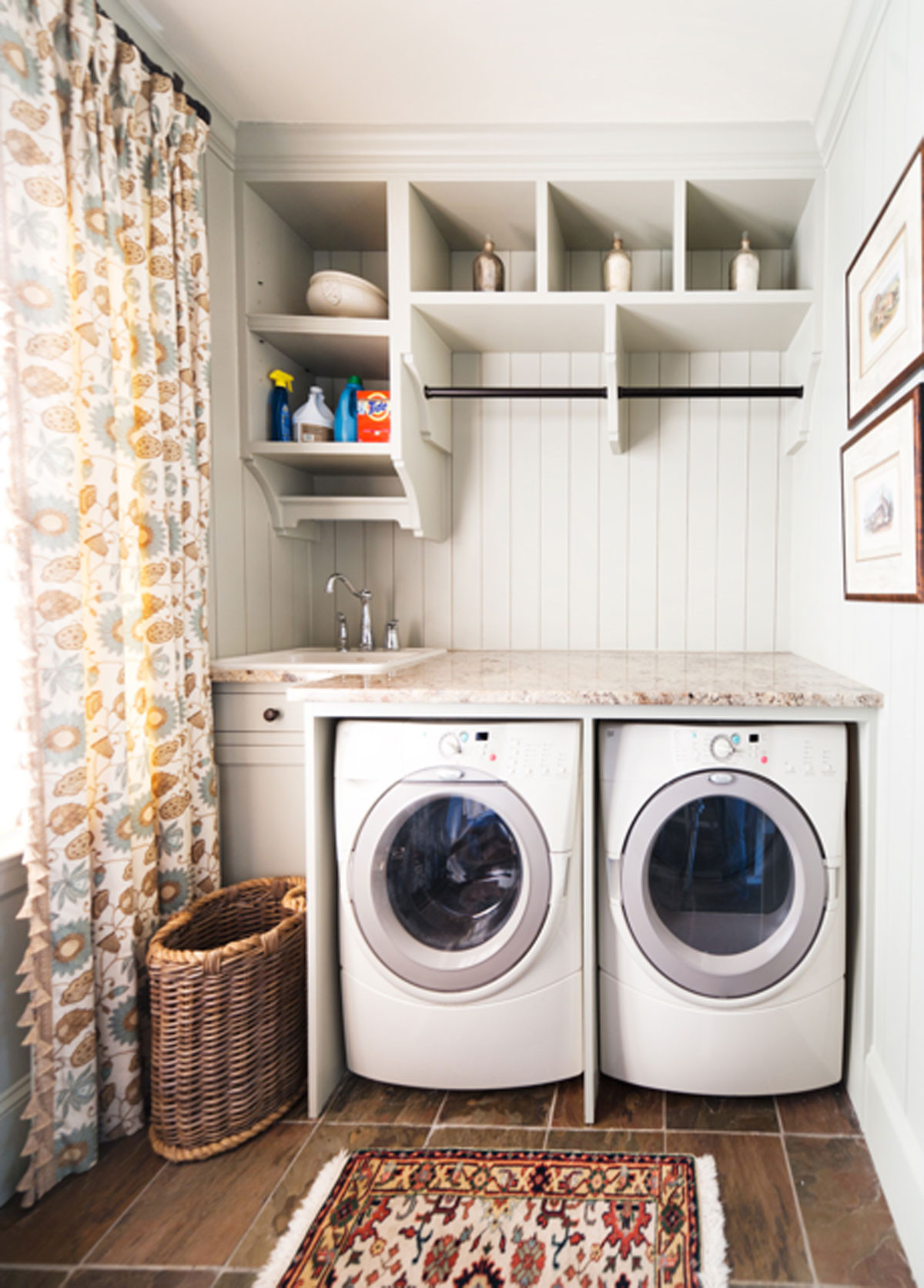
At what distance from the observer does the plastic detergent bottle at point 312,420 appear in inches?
93.8

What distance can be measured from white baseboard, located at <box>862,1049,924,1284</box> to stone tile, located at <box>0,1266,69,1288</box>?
1450mm

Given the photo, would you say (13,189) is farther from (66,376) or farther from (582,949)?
(582,949)

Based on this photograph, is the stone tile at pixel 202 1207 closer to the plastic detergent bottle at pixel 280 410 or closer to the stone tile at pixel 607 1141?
the stone tile at pixel 607 1141

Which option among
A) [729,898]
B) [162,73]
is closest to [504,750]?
[729,898]

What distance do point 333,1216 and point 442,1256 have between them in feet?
0.73

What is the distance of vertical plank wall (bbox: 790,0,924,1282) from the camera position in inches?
54.0

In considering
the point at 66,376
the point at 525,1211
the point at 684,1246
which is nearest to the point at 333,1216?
the point at 525,1211

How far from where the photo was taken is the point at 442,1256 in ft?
4.44

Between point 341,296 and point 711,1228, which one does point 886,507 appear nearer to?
point 711,1228

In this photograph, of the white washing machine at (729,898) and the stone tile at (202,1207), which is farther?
the white washing machine at (729,898)

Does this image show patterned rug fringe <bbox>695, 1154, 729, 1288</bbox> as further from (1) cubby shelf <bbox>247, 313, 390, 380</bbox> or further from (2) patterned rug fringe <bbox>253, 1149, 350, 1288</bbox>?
(1) cubby shelf <bbox>247, 313, 390, 380</bbox>

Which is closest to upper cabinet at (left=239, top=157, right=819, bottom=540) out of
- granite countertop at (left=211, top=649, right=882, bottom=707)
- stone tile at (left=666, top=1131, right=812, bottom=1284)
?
granite countertop at (left=211, top=649, right=882, bottom=707)

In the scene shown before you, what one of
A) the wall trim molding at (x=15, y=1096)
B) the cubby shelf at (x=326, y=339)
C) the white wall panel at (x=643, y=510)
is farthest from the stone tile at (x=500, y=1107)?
the cubby shelf at (x=326, y=339)

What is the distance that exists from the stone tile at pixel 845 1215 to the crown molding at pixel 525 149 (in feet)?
7.96
